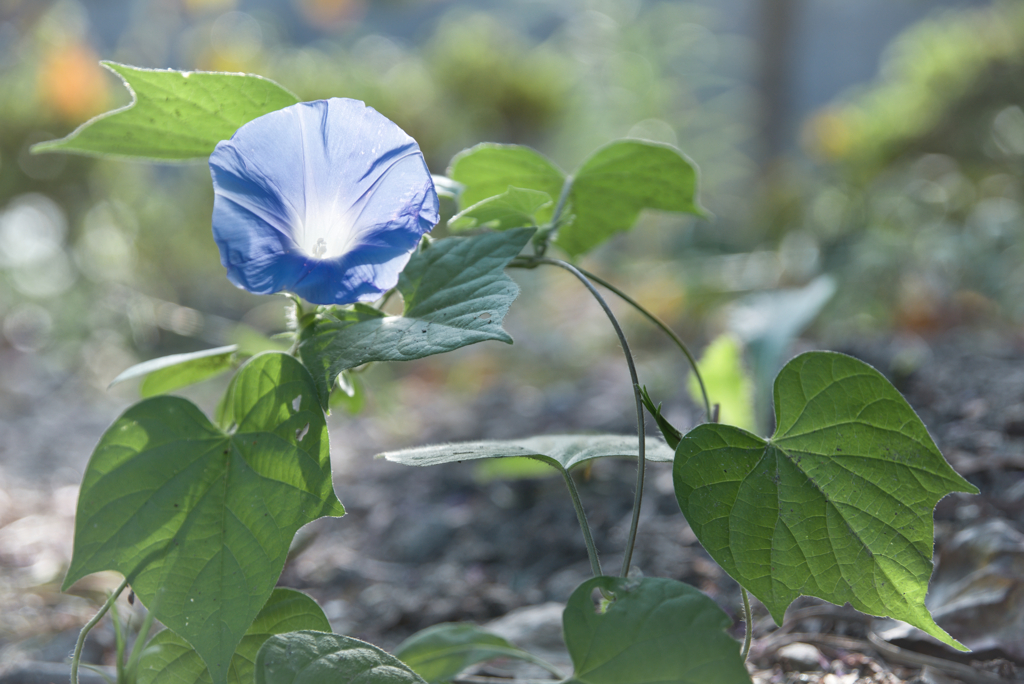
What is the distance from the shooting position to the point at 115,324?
8.60ft

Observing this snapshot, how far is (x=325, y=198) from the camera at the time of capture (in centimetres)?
48

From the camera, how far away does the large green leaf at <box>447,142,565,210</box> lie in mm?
657

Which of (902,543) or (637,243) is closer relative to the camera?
(902,543)

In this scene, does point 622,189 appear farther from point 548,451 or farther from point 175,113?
point 175,113

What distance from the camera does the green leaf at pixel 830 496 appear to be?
452 mm

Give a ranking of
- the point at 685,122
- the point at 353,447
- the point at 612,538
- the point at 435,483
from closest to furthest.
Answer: the point at 612,538
the point at 435,483
the point at 353,447
the point at 685,122

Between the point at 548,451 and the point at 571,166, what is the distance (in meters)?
3.11

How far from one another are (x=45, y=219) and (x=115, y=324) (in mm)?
514

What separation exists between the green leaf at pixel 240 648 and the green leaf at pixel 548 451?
14 centimetres

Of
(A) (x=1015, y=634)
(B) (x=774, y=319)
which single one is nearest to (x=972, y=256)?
(B) (x=774, y=319)

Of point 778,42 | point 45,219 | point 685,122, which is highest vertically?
point 778,42

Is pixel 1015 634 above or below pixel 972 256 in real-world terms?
below

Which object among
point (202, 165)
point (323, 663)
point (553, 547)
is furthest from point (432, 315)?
point (202, 165)

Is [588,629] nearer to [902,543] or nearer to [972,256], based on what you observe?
[902,543]
